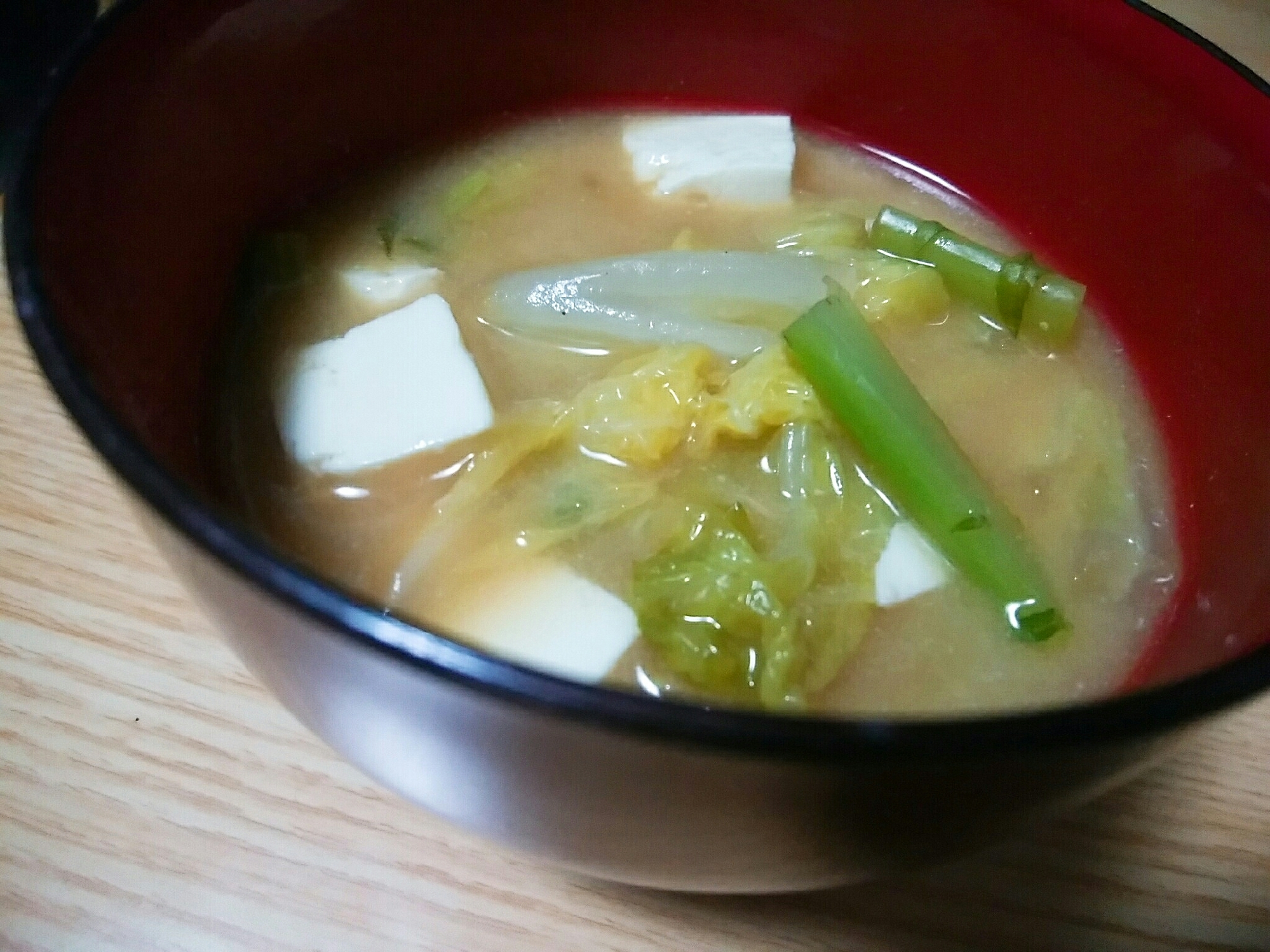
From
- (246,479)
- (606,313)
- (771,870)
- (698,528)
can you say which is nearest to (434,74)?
(606,313)

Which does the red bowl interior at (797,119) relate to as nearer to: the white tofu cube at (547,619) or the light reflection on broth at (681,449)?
the light reflection on broth at (681,449)

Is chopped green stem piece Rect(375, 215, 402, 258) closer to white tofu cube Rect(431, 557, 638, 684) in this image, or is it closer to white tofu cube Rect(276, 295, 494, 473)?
white tofu cube Rect(276, 295, 494, 473)

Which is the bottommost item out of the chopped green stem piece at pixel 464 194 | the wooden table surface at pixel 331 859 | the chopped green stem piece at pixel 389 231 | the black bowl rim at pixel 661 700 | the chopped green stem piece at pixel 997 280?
the wooden table surface at pixel 331 859

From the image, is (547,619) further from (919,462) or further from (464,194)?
(464,194)

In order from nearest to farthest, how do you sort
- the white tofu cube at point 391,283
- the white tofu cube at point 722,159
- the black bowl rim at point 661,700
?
the black bowl rim at point 661,700, the white tofu cube at point 391,283, the white tofu cube at point 722,159

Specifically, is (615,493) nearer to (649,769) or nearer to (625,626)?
(625,626)

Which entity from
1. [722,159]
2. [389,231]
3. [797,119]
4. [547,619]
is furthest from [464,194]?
[547,619]

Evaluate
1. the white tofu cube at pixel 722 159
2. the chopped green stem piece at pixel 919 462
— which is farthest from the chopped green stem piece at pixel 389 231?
the chopped green stem piece at pixel 919 462
